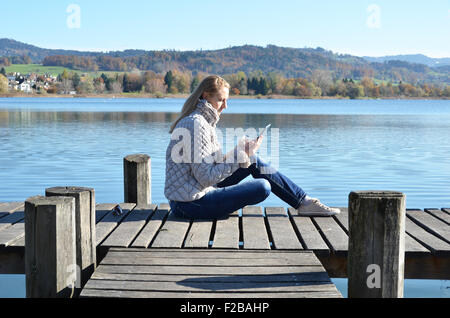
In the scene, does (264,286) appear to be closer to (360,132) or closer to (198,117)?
(198,117)

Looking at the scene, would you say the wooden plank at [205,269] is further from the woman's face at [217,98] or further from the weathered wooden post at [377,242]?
the woman's face at [217,98]

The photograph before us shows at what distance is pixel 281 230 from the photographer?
514 centimetres

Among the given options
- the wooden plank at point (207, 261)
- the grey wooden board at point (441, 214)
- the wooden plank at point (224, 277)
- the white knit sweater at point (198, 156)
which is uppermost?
the white knit sweater at point (198, 156)

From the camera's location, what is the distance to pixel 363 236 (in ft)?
11.9

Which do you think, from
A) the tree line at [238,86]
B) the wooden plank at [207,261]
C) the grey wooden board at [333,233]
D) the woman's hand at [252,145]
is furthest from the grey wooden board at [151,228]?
the tree line at [238,86]

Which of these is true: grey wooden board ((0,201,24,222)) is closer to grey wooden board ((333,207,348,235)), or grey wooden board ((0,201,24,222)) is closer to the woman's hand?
the woman's hand

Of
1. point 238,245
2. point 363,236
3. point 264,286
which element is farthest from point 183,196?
point 363,236

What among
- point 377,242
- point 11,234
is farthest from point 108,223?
point 377,242

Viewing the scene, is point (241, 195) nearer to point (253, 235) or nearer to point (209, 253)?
point (253, 235)

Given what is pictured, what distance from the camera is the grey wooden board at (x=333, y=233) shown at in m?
4.60

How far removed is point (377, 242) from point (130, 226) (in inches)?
98.8

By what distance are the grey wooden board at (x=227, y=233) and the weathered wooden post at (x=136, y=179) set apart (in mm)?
1294

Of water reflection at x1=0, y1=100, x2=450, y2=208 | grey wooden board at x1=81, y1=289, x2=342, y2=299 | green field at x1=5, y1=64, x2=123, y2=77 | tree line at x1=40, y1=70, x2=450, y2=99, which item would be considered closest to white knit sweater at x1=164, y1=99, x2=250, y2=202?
grey wooden board at x1=81, y1=289, x2=342, y2=299
